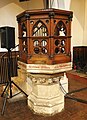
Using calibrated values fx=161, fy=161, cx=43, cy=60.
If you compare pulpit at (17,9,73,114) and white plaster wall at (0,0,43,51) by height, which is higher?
white plaster wall at (0,0,43,51)

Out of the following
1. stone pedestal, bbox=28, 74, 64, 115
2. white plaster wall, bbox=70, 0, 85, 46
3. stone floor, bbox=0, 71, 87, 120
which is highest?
white plaster wall, bbox=70, 0, 85, 46

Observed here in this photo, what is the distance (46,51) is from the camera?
2.33 m

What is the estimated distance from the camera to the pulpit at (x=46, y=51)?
2172 mm

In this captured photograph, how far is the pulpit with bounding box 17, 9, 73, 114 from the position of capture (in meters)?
2.17

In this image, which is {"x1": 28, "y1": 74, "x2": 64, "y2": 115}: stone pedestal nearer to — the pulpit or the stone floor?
the pulpit

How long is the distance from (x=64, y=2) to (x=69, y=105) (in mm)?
2050

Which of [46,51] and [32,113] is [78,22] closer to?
[46,51]

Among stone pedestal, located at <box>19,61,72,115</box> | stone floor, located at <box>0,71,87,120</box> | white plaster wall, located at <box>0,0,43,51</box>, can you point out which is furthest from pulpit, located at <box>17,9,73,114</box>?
white plaster wall, located at <box>0,0,43,51</box>

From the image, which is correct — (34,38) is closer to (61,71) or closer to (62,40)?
(62,40)

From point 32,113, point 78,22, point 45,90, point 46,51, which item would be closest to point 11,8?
point 78,22

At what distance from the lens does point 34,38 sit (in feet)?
7.33

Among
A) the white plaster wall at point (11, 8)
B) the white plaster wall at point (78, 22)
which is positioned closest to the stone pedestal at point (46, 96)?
the white plaster wall at point (11, 8)

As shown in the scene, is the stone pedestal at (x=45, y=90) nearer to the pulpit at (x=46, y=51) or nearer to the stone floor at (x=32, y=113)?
the pulpit at (x=46, y=51)

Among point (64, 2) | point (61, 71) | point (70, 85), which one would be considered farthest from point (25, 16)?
point (70, 85)
